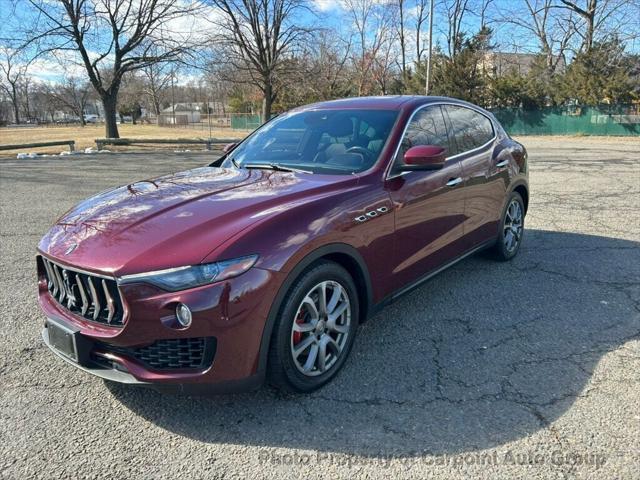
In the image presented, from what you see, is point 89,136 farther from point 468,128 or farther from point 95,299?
point 95,299

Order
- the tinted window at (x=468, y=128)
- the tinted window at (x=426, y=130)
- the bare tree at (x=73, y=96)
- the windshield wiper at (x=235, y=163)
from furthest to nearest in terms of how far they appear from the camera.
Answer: the bare tree at (x=73, y=96)
the tinted window at (x=468, y=128)
the windshield wiper at (x=235, y=163)
the tinted window at (x=426, y=130)

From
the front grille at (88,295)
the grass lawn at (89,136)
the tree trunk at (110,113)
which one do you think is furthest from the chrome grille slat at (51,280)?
the tree trunk at (110,113)

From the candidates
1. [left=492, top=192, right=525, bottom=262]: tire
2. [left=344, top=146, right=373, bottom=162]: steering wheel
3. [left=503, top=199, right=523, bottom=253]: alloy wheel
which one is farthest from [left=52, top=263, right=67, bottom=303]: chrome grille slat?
[left=503, top=199, right=523, bottom=253]: alloy wheel

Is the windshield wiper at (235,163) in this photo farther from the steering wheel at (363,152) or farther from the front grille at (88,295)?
the front grille at (88,295)

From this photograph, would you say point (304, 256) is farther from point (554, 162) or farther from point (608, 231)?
point (554, 162)

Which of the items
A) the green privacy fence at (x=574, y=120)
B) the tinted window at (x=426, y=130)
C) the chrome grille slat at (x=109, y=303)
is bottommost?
the chrome grille slat at (x=109, y=303)

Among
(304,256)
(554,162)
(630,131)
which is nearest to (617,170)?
(554,162)

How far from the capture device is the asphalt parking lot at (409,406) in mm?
2330

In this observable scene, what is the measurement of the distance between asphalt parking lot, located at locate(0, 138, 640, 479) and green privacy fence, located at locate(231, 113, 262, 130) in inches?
1766

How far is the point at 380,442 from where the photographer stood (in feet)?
8.10

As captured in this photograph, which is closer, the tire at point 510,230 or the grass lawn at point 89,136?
the tire at point 510,230

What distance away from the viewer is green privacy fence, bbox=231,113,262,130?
47.8m

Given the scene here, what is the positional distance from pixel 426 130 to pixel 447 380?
1985 mm

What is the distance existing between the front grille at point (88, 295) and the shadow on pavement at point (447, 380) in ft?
2.09
